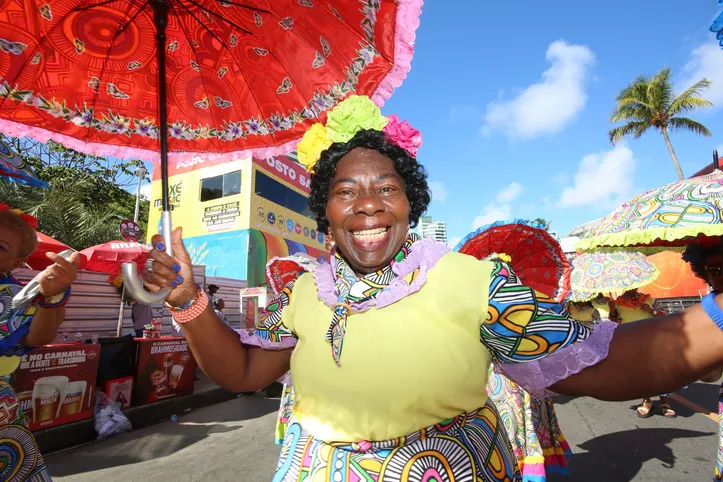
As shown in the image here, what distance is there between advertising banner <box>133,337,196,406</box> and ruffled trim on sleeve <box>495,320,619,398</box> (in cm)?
628

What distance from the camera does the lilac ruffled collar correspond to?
1.30 m

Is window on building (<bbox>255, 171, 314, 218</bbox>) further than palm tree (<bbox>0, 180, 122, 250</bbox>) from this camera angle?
Yes

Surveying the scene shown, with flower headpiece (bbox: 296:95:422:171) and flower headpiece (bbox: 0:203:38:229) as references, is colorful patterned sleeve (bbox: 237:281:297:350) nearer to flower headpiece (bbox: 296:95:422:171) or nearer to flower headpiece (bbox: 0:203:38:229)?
flower headpiece (bbox: 296:95:422:171)

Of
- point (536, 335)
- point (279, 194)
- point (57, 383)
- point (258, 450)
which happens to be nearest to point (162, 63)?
point (536, 335)

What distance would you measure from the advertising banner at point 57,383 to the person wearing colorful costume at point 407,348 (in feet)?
14.6

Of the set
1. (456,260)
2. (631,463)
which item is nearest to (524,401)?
(631,463)

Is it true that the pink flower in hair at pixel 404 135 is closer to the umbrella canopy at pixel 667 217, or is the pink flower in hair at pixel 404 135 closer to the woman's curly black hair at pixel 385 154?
the woman's curly black hair at pixel 385 154

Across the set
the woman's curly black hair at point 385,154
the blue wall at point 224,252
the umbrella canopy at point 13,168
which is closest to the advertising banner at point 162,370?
the umbrella canopy at point 13,168

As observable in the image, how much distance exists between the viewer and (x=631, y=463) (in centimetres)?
433

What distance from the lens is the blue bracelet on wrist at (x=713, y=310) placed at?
2.94ft

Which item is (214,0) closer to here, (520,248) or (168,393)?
(520,248)

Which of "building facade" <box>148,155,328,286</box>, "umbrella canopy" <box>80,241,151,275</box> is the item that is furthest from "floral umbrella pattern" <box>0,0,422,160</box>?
"building facade" <box>148,155,328,286</box>

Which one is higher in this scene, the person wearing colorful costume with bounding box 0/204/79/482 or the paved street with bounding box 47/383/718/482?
the person wearing colorful costume with bounding box 0/204/79/482

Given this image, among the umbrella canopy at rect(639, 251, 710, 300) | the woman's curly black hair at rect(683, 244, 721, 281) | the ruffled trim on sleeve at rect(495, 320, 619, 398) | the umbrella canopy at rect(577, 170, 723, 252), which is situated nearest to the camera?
the ruffled trim on sleeve at rect(495, 320, 619, 398)
